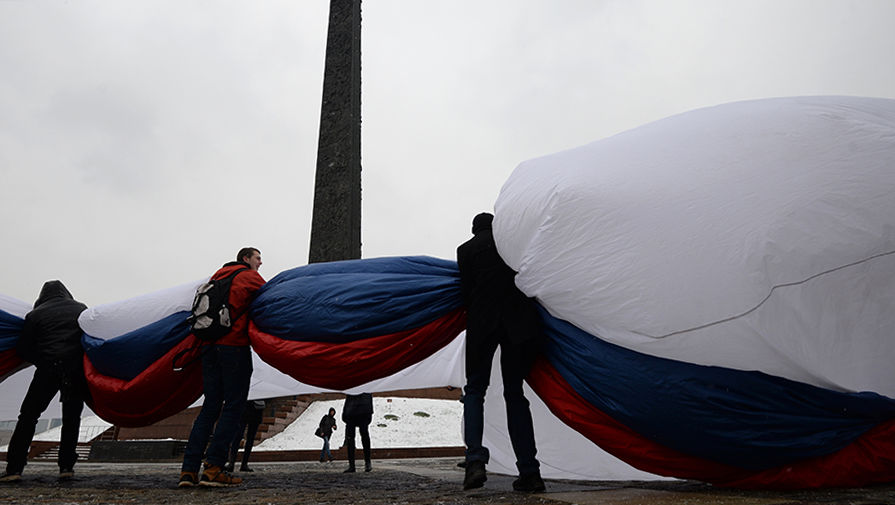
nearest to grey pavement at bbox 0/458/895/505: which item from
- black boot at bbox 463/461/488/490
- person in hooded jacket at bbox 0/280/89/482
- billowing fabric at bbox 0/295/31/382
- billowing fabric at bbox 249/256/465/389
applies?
black boot at bbox 463/461/488/490

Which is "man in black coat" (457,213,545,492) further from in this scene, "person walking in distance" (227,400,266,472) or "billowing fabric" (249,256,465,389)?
"person walking in distance" (227,400,266,472)

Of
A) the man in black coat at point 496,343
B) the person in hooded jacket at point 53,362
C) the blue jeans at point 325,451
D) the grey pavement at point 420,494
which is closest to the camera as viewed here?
the grey pavement at point 420,494

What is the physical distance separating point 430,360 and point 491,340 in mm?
1461

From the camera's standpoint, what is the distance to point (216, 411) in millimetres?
3721

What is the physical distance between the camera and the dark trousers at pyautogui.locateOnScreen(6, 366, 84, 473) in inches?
166

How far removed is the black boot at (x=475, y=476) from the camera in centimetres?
303

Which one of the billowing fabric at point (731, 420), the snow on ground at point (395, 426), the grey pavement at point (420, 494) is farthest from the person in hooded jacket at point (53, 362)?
the snow on ground at point (395, 426)

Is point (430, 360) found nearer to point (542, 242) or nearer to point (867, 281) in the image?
point (542, 242)

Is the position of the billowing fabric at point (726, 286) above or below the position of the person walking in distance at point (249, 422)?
above

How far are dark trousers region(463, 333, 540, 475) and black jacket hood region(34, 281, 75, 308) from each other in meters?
3.24

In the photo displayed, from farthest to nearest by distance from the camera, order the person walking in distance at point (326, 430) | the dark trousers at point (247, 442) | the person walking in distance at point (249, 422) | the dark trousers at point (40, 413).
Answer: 1. the person walking in distance at point (326, 430)
2. the person walking in distance at point (249, 422)
3. the dark trousers at point (247, 442)
4. the dark trousers at point (40, 413)

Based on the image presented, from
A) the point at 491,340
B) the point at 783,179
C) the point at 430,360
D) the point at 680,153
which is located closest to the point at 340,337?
the point at 491,340

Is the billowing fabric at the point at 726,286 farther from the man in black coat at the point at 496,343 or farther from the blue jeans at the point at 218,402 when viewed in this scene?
the blue jeans at the point at 218,402

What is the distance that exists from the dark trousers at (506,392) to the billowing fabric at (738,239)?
359mm
